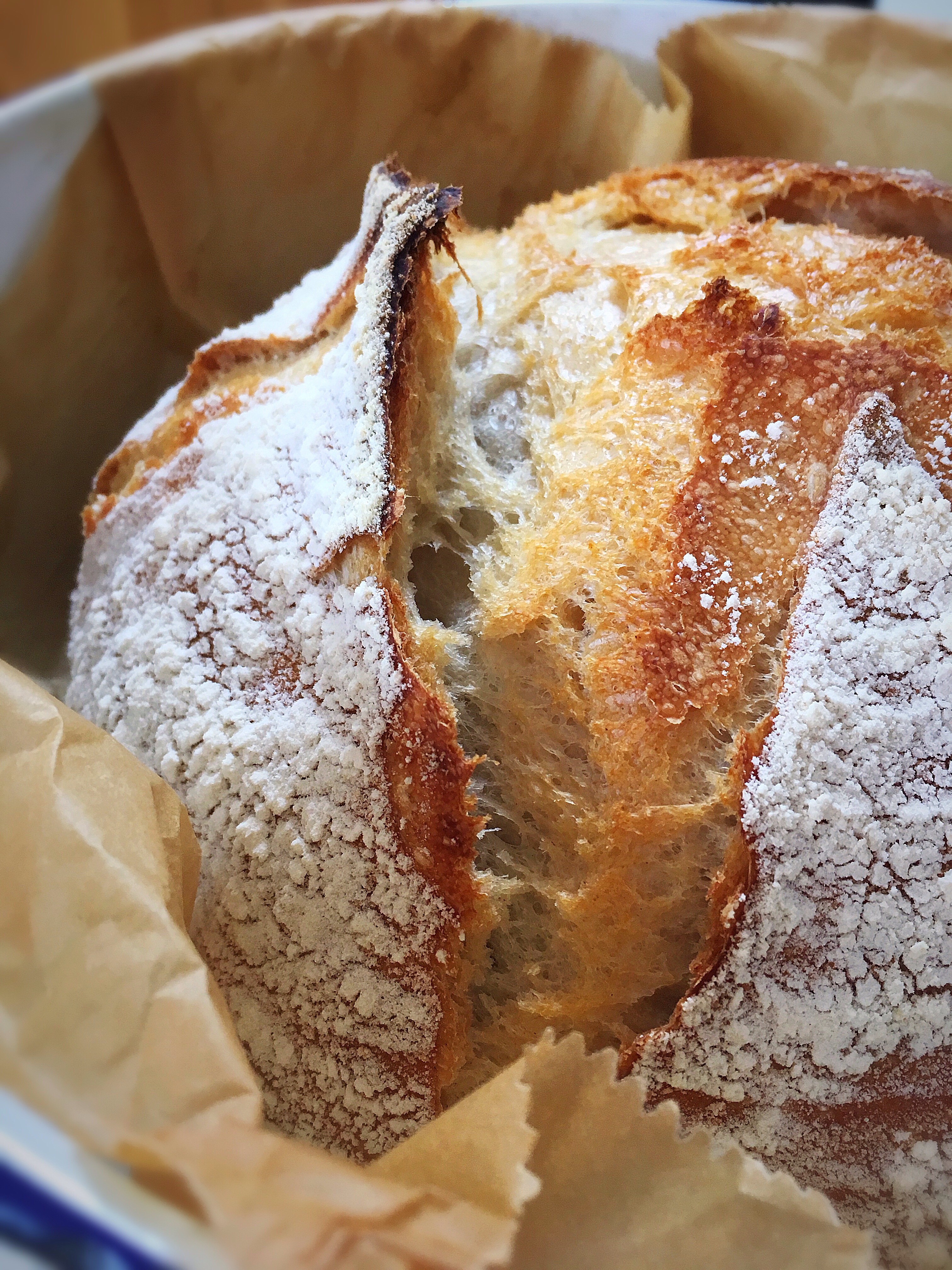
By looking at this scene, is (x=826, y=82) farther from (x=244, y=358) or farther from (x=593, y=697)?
(x=593, y=697)

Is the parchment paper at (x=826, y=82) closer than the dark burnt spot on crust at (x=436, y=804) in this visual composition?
No

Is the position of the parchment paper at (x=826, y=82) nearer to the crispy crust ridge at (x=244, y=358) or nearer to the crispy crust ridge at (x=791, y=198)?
the crispy crust ridge at (x=791, y=198)

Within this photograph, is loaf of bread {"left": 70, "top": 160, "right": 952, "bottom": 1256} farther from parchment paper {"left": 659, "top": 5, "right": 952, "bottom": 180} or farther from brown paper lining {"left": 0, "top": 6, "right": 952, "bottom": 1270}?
parchment paper {"left": 659, "top": 5, "right": 952, "bottom": 180}

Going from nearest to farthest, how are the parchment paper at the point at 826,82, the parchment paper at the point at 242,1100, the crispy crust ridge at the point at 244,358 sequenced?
the parchment paper at the point at 242,1100
the crispy crust ridge at the point at 244,358
the parchment paper at the point at 826,82

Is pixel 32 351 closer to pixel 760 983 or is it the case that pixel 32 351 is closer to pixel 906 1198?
pixel 760 983

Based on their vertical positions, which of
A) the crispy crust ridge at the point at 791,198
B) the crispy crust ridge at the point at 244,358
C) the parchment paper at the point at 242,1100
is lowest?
the parchment paper at the point at 242,1100

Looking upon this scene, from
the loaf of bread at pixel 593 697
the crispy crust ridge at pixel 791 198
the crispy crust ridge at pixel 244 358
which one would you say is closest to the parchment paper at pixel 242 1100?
the loaf of bread at pixel 593 697

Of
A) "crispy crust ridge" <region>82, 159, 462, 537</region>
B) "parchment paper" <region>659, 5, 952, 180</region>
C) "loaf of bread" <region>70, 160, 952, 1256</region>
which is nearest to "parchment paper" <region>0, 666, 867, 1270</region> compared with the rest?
"loaf of bread" <region>70, 160, 952, 1256</region>

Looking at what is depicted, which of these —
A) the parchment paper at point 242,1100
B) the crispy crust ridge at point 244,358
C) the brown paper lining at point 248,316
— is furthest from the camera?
the crispy crust ridge at point 244,358
